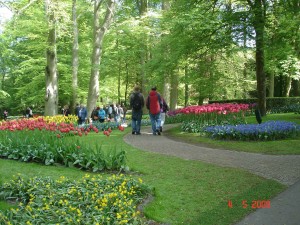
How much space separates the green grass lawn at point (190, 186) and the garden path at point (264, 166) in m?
0.22

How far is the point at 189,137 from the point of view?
12.7m

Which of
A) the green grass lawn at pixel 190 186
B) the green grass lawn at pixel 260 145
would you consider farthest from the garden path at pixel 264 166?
the green grass lawn at pixel 260 145

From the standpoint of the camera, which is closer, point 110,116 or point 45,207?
point 45,207

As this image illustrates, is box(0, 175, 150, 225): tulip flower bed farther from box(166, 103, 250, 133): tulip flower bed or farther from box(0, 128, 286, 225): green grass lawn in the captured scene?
box(166, 103, 250, 133): tulip flower bed

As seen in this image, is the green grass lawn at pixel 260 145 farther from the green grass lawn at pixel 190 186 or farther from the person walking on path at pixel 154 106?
the green grass lawn at pixel 190 186

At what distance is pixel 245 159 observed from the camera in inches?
319

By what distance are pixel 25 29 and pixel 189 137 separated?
16746mm

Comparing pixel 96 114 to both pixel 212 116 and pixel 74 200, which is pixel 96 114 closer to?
pixel 212 116

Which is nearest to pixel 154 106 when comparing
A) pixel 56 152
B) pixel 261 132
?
pixel 261 132

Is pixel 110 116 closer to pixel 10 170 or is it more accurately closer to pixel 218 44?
pixel 218 44

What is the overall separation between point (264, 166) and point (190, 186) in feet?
7.37

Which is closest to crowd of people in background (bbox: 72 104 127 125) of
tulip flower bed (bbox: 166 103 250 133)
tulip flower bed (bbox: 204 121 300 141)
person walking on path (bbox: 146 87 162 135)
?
person walking on path (bbox: 146 87 162 135)

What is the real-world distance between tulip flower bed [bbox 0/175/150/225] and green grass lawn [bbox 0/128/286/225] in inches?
12.2

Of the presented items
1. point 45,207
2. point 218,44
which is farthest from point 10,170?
point 218,44
